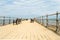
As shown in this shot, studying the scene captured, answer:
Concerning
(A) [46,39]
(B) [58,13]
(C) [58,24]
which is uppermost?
(B) [58,13]

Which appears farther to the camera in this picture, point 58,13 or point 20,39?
point 58,13

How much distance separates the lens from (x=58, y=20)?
10961 millimetres

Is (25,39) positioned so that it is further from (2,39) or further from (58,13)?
(58,13)

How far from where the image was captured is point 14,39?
8.02m

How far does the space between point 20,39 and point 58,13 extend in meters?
3.96

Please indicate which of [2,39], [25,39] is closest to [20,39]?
[25,39]

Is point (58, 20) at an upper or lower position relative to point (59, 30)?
upper

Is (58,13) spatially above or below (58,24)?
above

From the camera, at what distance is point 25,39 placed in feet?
26.5

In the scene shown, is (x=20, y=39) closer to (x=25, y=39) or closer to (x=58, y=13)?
(x=25, y=39)

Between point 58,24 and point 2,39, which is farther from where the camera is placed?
point 58,24

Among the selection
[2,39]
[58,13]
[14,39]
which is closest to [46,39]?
[14,39]

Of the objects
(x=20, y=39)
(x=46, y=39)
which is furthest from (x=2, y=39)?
(x=46, y=39)

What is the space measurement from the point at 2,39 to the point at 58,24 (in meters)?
4.60
